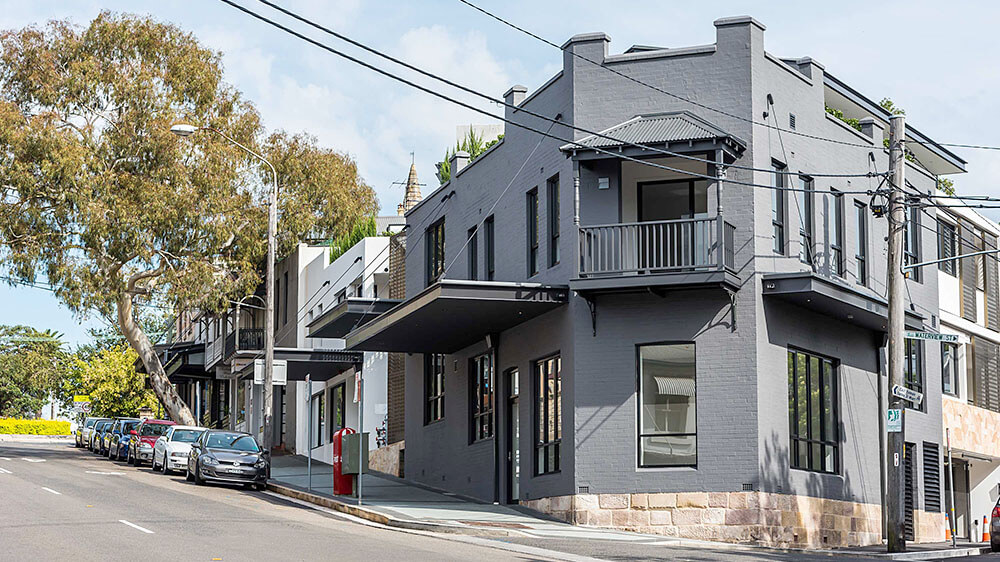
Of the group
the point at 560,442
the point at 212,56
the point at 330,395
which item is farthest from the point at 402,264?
the point at 212,56

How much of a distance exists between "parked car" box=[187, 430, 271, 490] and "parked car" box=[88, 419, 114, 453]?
658 inches

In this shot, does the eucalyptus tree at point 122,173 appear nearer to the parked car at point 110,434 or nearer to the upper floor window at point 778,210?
the parked car at point 110,434

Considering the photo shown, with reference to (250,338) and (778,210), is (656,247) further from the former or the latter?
(250,338)

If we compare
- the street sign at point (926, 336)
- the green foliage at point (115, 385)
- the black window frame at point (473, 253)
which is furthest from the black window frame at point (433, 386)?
the green foliage at point (115, 385)

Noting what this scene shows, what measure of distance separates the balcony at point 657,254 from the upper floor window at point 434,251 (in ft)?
28.5

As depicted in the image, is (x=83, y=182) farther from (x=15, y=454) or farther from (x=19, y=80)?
(x=15, y=454)

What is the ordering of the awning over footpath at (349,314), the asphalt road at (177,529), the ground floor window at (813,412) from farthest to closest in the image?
the awning over footpath at (349,314)
the ground floor window at (813,412)
the asphalt road at (177,529)

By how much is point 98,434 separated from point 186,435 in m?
14.2

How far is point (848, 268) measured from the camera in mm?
25625

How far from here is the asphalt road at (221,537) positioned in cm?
1594

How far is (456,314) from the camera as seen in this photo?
80.3ft

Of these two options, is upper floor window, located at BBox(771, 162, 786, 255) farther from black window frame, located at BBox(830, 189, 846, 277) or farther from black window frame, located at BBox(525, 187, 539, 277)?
black window frame, located at BBox(525, 187, 539, 277)

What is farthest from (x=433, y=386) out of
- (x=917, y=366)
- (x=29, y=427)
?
(x=29, y=427)

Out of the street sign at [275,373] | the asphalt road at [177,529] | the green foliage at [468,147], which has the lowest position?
the asphalt road at [177,529]
